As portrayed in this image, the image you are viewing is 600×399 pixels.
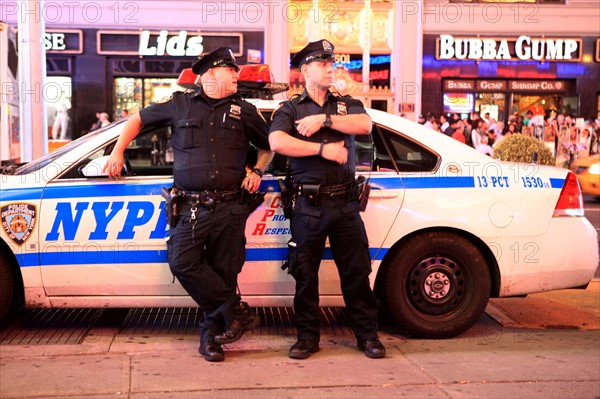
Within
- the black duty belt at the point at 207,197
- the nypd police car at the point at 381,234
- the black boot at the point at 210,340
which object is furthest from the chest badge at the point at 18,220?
the black boot at the point at 210,340

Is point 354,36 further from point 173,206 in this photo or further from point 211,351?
point 211,351

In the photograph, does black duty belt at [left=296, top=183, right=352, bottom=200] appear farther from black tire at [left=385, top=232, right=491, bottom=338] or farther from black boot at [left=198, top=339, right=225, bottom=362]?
black boot at [left=198, top=339, right=225, bottom=362]

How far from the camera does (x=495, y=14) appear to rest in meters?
23.4

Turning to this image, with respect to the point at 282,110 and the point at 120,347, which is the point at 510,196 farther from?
the point at 120,347

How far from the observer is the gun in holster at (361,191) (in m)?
5.06

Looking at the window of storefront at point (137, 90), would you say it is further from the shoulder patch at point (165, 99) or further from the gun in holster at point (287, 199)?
the gun in holster at point (287, 199)

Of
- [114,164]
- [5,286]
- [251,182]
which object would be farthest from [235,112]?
[5,286]

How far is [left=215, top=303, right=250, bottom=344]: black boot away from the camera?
5.11m

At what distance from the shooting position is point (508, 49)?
2356 cm

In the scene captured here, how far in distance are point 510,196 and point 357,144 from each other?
1080mm

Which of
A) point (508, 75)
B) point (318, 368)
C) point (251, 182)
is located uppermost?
point (508, 75)

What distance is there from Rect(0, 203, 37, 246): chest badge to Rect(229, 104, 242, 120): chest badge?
1414 millimetres

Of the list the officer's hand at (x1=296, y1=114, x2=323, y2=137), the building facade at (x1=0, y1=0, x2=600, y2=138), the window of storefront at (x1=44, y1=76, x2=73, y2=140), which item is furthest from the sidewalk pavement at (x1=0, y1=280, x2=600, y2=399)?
the window of storefront at (x1=44, y1=76, x2=73, y2=140)

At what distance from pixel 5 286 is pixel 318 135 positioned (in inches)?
87.8
